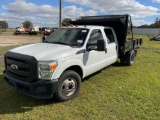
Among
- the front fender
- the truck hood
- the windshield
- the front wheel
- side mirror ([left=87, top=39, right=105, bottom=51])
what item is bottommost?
the front wheel

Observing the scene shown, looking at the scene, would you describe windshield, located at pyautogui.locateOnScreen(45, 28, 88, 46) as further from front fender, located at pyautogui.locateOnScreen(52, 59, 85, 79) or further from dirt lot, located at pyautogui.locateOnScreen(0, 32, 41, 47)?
dirt lot, located at pyautogui.locateOnScreen(0, 32, 41, 47)

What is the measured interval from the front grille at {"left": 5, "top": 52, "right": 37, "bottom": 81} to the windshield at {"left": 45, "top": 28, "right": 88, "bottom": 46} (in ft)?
4.51

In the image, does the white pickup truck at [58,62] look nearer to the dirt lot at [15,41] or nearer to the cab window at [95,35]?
the cab window at [95,35]

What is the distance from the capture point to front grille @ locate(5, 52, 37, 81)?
367 cm

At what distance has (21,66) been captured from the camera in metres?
3.83

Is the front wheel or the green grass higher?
the front wheel

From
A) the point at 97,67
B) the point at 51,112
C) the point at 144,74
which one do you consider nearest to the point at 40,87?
the point at 51,112

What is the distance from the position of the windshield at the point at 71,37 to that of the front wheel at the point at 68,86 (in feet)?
3.06

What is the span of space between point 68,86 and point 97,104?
32.4 inches

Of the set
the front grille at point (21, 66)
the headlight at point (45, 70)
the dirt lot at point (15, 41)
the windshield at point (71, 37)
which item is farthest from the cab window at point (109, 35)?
the dirt lot at point (15, 41)

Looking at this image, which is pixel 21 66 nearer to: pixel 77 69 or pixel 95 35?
pixel 77 69

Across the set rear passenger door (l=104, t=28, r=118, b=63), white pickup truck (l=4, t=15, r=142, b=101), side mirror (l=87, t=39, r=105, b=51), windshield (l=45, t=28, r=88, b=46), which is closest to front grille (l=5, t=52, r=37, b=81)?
white pickup truck (l=4, t=15, r=142, b=101)

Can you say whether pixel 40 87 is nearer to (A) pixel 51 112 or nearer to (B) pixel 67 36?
(A) pixel 51 112

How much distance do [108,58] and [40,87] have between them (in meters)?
3.02
